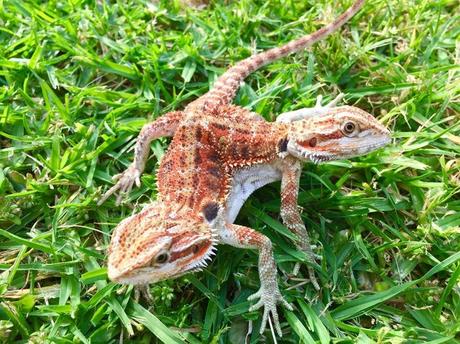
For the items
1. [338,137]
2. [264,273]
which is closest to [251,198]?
[264,273]

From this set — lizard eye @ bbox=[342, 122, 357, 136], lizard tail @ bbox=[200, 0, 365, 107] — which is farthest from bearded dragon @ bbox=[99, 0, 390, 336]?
lizard tail @ bbox=[200, 0, 365, 107]

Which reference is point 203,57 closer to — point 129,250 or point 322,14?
point 322,14

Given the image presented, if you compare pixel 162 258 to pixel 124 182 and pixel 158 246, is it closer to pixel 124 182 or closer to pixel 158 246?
pixel 158 246

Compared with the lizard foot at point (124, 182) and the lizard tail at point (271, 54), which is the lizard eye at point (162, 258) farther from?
the lizard tail at point (271, 54)

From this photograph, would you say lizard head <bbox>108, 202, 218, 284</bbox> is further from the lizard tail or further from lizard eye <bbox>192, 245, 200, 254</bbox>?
the lizard tail

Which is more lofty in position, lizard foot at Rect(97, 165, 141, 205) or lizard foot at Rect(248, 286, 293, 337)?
lizard foot at Rect(97, 165, 141, 205)

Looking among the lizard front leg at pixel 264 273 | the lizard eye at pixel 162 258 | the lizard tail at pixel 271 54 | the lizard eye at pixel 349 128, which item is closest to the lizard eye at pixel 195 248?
the lizard eye at pixel 162 258

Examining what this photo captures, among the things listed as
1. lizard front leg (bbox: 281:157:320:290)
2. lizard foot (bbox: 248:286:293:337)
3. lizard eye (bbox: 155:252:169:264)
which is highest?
lizard eye (bbox: 155:252:169:264)
